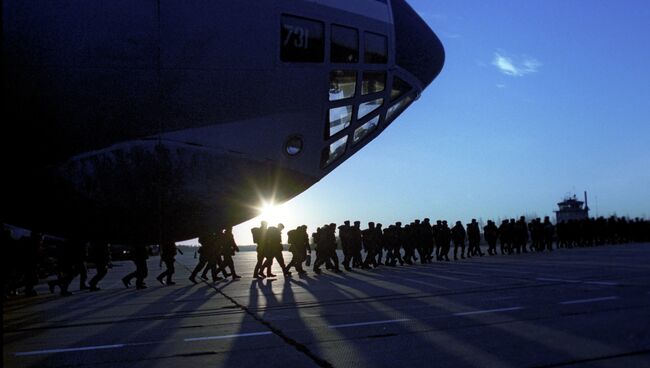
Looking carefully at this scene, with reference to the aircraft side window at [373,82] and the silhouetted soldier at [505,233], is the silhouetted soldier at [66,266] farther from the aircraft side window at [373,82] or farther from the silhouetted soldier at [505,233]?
the silhouetted soldier at [505,233]

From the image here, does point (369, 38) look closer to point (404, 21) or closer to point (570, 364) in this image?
point (404, 21)

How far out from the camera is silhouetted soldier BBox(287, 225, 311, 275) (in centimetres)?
1764

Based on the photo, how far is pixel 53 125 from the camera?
4.61 meters

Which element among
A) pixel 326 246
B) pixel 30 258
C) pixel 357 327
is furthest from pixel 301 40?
pixel 326 246

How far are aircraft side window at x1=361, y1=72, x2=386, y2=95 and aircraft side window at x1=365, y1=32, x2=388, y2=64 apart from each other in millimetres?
150

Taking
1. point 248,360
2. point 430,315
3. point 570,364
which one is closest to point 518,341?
point 570,364

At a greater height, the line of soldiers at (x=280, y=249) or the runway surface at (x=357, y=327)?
the line of soldiers at (x=280, y=249)

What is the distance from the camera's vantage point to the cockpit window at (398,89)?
643cm

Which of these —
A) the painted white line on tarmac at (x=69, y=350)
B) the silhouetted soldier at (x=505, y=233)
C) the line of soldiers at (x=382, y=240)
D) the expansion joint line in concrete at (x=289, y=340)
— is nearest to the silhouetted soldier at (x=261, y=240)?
the line of soldiers at (x=382, y=240)

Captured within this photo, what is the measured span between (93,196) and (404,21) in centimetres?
401

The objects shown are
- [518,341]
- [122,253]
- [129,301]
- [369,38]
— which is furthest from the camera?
[122,253]

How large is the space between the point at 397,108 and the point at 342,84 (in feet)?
4.14

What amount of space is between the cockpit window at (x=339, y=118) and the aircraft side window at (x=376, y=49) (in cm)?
60

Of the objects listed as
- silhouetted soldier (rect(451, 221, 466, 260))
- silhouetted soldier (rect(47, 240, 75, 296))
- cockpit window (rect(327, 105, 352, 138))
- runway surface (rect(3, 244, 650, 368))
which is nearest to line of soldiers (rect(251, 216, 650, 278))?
silhouetted soldier (rect(451, 221, 466, 260))
